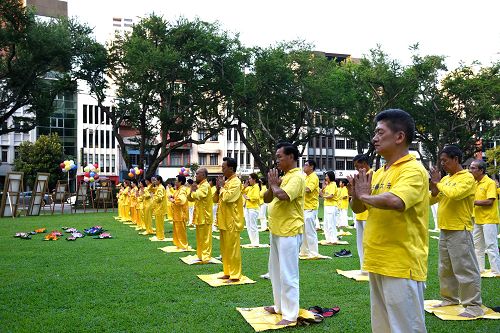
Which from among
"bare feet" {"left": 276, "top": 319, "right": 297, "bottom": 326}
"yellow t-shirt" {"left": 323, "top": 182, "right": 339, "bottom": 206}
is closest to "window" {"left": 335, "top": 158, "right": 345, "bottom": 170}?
"yellow t-shirt" {"left": 323, "top": 182, "right": 339, "bottom": 206}

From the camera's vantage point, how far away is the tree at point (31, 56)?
23828 mm

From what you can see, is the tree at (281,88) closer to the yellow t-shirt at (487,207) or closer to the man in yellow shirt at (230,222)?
the man in yellow shirt at (230,222)

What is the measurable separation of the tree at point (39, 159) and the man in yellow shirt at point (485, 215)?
44.7m

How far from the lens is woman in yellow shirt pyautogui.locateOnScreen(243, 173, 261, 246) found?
14.2m

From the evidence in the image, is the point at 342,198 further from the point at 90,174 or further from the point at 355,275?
the point at 90,174

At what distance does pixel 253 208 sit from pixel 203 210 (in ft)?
13.9

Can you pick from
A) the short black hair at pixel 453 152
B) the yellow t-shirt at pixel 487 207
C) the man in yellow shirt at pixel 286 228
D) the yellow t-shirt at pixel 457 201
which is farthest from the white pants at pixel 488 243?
the man in yellow shirt at pixel 286 228

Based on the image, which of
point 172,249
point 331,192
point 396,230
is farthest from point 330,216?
point 396,230

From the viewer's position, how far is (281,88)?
30828mm

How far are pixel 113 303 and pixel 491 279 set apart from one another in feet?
20.3

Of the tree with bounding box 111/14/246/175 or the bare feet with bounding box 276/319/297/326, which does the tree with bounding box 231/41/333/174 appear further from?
the bare feet with bounding box 276/319/297/326

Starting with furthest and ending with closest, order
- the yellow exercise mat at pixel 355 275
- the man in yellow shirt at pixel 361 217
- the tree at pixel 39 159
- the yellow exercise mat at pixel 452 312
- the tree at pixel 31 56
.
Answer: the tree at pixel 39 159
the tree at pixel 31 56
the yellow exercise mat at pixel 355 275
the man in yellow shirt at pixel 361 217
the yellow exercise mat at pixel 452 312

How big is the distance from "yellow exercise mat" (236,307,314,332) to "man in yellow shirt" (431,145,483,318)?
194 cm

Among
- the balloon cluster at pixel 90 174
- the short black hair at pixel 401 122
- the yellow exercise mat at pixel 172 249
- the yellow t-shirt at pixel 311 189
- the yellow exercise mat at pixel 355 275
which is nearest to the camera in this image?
the short black hair at pixel 401 122
